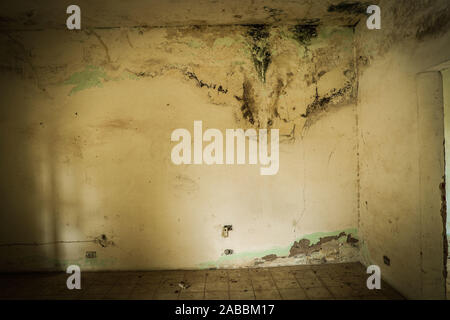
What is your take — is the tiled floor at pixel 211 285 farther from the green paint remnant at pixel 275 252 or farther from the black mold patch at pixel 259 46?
the black mold patch at pixel 259 46

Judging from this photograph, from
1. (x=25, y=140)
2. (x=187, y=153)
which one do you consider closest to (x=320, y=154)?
(x=187, y=153)

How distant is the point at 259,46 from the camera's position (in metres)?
3.14

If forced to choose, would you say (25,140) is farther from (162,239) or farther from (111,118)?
(162,239)

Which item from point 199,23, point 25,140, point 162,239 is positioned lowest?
point 162,239

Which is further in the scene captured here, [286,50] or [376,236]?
[286,50]

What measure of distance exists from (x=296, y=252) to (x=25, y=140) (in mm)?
3648

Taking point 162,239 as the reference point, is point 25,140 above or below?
above

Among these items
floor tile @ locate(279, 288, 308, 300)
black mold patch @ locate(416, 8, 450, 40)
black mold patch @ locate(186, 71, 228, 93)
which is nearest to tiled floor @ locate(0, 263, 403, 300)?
floor tile @ locate(279, 288, 308, 300)

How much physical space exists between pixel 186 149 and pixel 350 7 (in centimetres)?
246

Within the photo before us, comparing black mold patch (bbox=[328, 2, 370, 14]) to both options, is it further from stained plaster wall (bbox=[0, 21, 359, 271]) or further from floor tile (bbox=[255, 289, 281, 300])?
floor tile (bbox=[255, 289, 281, 300])

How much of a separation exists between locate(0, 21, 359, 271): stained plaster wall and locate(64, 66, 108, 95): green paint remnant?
12mm

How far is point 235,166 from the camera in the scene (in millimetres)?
3162

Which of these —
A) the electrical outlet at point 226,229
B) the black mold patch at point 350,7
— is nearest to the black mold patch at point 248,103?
the black mold patch at point 350,7

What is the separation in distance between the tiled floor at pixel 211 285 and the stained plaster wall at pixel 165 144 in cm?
15
